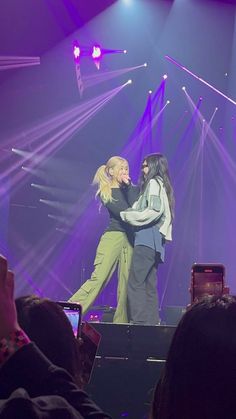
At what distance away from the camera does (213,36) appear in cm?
850

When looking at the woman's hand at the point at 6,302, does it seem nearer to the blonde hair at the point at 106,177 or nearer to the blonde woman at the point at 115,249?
the blonde woman at the point at 115,249

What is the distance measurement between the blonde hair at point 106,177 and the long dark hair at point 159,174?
Answer: 445 mm

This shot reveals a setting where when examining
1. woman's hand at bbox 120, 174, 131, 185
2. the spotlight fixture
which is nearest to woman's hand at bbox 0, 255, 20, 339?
woman's hand at bbox 120, 174, 131, 185

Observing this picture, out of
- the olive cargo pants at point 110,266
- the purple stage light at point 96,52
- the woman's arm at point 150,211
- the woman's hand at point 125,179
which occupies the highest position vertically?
the purple stage light at point 96,52

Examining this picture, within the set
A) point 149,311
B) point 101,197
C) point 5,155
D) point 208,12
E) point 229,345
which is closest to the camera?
point 229,345

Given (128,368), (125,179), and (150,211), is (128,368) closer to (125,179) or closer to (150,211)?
(150,211)

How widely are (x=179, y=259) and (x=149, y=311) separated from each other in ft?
7.34

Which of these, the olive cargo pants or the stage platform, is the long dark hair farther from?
the stage platform

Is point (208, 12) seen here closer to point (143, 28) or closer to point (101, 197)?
point (143, 28)

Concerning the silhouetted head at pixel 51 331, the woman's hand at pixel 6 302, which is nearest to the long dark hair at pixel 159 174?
the silhouetted head at pixel 51 331

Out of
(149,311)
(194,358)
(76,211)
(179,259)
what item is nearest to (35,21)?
(76,211)

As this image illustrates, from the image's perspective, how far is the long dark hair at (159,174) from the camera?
705 centimetres

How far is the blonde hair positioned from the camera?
7.38 metres

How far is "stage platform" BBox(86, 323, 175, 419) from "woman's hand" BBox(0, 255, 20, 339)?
1964mm
